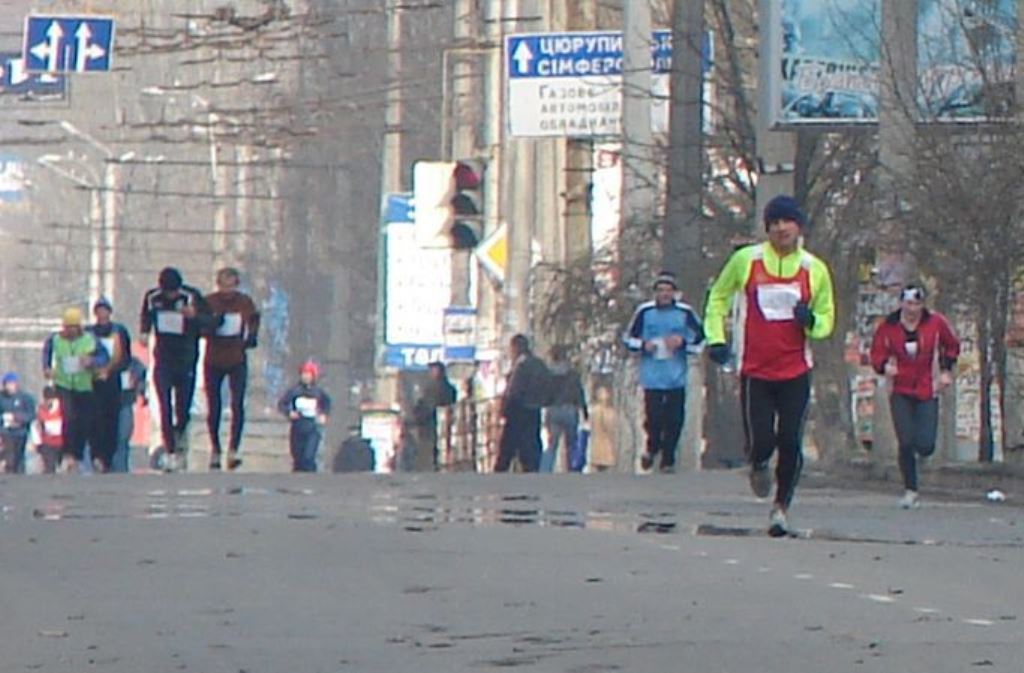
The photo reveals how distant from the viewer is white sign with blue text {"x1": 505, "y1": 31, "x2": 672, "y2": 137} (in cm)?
3756

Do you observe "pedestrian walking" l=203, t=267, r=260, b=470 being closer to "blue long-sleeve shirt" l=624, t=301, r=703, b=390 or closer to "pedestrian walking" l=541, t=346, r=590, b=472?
"blue long-sleeve shirt" l=624, t=301, r=703, b=390

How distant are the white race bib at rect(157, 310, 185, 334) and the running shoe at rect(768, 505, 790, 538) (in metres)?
9.89

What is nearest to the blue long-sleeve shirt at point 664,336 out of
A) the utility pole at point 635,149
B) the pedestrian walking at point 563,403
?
the pedestrian walking at point 563,403

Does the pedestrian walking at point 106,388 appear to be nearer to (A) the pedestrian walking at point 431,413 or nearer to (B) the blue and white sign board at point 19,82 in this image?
(A) the pedestrian walking at point 431,413

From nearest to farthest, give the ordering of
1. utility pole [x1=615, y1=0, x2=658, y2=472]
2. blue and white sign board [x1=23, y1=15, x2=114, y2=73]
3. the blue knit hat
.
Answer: the blue knit hat < utility pole [x1=615, y1=0, x2=658, y2=472] < blue and white sign board [x1=23, y1=15, x2=114, y2=73]

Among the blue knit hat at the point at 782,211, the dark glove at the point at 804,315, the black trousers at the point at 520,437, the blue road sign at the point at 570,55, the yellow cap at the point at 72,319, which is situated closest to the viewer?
the blue knit hat at the point at 782,211

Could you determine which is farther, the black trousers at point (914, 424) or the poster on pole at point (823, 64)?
the poster on pole at point (823, 64)

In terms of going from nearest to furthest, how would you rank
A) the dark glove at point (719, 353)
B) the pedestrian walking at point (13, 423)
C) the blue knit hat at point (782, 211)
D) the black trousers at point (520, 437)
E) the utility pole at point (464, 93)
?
the blue knit hat at point (782, 211) < the dark glove at point (719, 353) < the black trousers at point (520, 437) < the pedestrian walking at point (13, 423) < the utility pole at point (464, 93)

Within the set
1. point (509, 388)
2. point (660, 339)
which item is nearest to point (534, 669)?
point (660, 339)

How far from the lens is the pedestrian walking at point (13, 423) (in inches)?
1606

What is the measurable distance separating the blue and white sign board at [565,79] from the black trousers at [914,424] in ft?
52.4

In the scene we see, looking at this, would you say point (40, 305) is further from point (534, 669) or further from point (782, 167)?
point (534, 669)

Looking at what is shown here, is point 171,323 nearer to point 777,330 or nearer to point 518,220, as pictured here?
point 777,330

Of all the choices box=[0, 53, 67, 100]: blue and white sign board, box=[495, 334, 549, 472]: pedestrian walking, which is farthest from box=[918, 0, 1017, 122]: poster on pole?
box=[0, 53, 67, 100]: blue and white sign board
